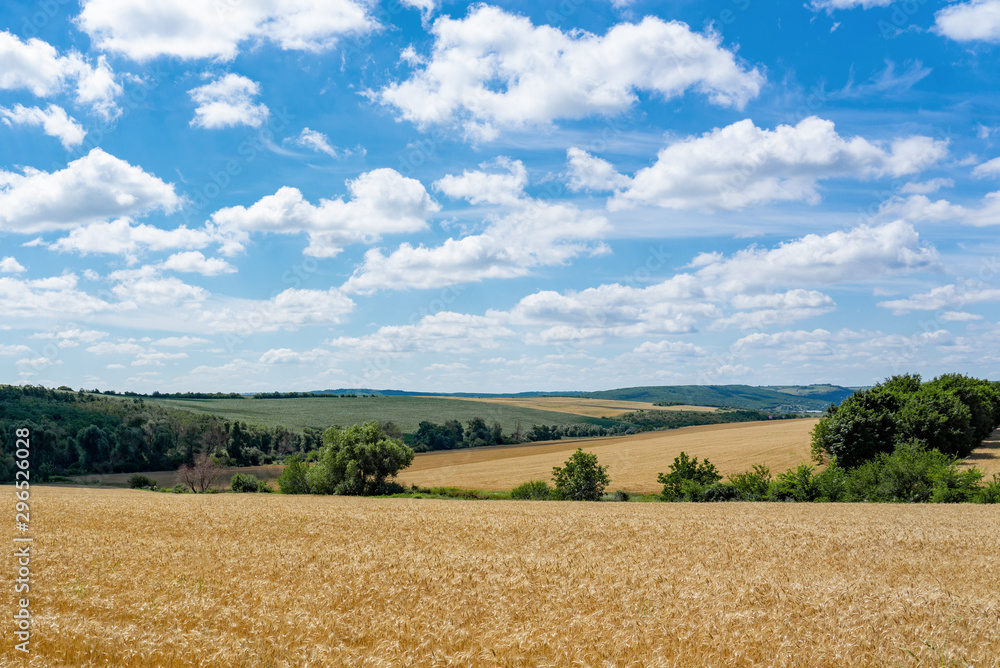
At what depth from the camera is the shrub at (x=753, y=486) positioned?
142 ft

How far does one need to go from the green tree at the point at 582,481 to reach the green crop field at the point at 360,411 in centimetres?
7378

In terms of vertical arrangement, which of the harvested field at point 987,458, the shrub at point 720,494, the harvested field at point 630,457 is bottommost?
the harvested field at point 630,457

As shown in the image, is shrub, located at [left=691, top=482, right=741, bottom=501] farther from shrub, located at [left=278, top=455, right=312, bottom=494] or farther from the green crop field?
the green crop field

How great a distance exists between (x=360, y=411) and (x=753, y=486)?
4487 inches

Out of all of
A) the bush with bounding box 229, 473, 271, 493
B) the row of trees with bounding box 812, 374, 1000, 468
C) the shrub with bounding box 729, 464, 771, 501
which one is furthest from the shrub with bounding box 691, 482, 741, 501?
the bush with bounding box 229, 473, 271, 493

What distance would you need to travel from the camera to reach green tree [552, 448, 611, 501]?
46656 millimetres

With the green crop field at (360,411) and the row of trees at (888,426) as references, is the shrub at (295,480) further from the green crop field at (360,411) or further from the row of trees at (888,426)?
the green crop field at (360,411)

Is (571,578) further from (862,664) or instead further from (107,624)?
(107,624)

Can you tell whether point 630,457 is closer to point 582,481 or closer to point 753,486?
point 582,481

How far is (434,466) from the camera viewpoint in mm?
76312

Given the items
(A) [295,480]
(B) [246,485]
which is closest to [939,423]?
(A) [295,480]

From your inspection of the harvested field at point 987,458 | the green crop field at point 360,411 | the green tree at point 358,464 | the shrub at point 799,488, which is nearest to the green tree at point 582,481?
the shrub at point 799,488

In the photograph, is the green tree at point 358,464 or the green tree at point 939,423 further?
the green tree at point 939,423

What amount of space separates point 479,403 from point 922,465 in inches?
5303
